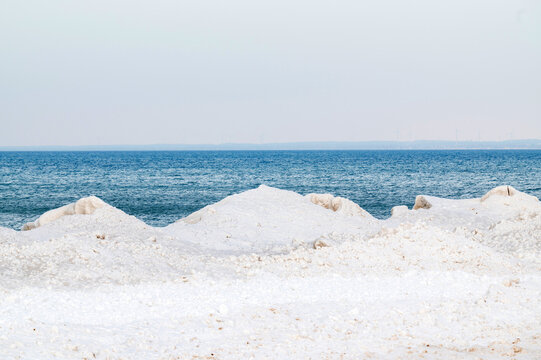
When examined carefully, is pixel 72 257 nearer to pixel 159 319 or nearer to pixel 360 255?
pixel 159 319

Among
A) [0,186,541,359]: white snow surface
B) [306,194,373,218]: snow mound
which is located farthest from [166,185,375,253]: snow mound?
[0,186,541,359]: white snow surface

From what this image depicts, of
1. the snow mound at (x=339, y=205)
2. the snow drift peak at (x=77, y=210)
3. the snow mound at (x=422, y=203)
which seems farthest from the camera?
the snow mound at (x=422, y=203)

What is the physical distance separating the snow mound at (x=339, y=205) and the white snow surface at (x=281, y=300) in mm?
7117

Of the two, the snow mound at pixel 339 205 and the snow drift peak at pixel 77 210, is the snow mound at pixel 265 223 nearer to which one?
the snow mound at pixel 339 205

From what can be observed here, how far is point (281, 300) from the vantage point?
9414 millimetres

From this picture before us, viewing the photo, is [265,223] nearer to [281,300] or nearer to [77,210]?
[77,210]

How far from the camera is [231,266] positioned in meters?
12.0

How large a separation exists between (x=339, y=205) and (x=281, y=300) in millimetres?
14537

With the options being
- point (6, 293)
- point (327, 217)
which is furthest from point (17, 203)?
point (6, 293)

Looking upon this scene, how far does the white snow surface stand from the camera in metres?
7.28

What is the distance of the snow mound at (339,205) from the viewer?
23.2 metres

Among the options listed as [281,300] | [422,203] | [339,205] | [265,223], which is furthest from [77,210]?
[422,203]

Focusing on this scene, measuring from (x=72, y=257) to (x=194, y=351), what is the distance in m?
5.49

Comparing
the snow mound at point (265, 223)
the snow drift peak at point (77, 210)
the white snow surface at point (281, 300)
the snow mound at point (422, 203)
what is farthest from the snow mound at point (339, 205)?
the snow drift peak at point (77, 210)
